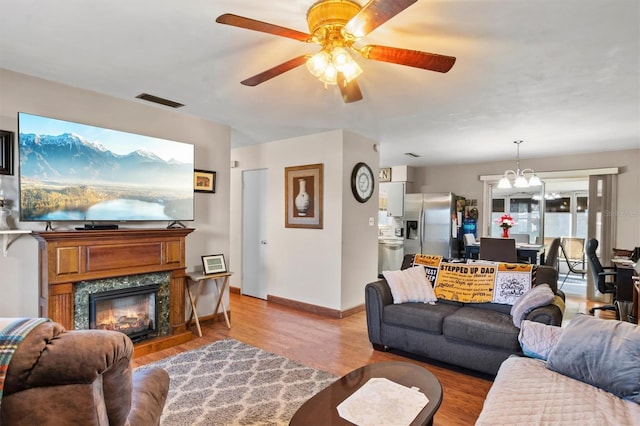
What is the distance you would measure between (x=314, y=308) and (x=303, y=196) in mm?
1536

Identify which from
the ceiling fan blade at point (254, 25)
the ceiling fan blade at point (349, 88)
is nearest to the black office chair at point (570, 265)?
the ceiling fan blade at point (349, 88)

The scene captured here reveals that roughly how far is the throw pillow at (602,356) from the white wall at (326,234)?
276 cm

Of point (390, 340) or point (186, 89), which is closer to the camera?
point (186, 89)

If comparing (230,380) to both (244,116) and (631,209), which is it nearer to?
(244,116)

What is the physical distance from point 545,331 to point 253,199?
14.2 feet

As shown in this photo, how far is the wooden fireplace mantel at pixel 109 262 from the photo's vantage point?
106 inches

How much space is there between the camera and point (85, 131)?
2963mm

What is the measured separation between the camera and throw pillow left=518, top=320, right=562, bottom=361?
2.15 metres

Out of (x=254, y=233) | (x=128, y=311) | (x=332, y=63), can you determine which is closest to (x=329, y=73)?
(x=332, y=63)

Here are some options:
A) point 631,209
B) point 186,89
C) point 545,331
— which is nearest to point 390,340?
point 545,331

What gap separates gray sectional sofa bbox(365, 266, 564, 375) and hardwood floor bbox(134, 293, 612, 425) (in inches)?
5.9

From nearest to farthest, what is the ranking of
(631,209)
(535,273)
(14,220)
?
(14,220) < (535,273) < (631,209)

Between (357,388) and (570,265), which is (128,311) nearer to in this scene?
(357,388)

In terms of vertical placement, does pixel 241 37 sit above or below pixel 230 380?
above
